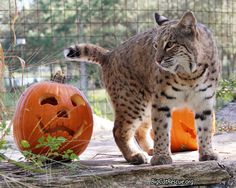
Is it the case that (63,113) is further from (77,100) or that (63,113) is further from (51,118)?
(77,100)

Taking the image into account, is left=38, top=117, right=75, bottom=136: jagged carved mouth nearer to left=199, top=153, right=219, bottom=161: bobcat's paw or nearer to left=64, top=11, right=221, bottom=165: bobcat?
left=64, top=11, right=221, bottom=165: bobcat

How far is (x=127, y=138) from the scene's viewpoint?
4.72 metres

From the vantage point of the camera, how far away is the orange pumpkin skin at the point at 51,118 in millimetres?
4301

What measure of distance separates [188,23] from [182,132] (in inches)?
57.8

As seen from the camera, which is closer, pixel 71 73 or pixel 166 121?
pixel 166 121

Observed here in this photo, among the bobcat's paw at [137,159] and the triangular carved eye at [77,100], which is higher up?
the triangular carved eye at [77,100]

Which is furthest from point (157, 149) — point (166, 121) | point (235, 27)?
point (235, 27)

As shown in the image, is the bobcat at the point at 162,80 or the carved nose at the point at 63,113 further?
the carved nose at the point at 63,113

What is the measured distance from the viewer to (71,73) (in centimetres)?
850

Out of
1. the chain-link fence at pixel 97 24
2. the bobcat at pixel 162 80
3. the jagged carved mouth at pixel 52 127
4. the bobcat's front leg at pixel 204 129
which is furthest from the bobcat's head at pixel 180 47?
the chain-link fence at pixel 97 24

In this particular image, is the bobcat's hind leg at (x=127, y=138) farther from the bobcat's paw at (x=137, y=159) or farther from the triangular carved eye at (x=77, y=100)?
the triangular carved eye at (x=77, y=100)

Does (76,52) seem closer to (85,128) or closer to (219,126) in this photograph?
(85,128)

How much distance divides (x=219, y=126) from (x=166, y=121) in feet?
12.0

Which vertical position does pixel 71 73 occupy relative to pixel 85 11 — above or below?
below
